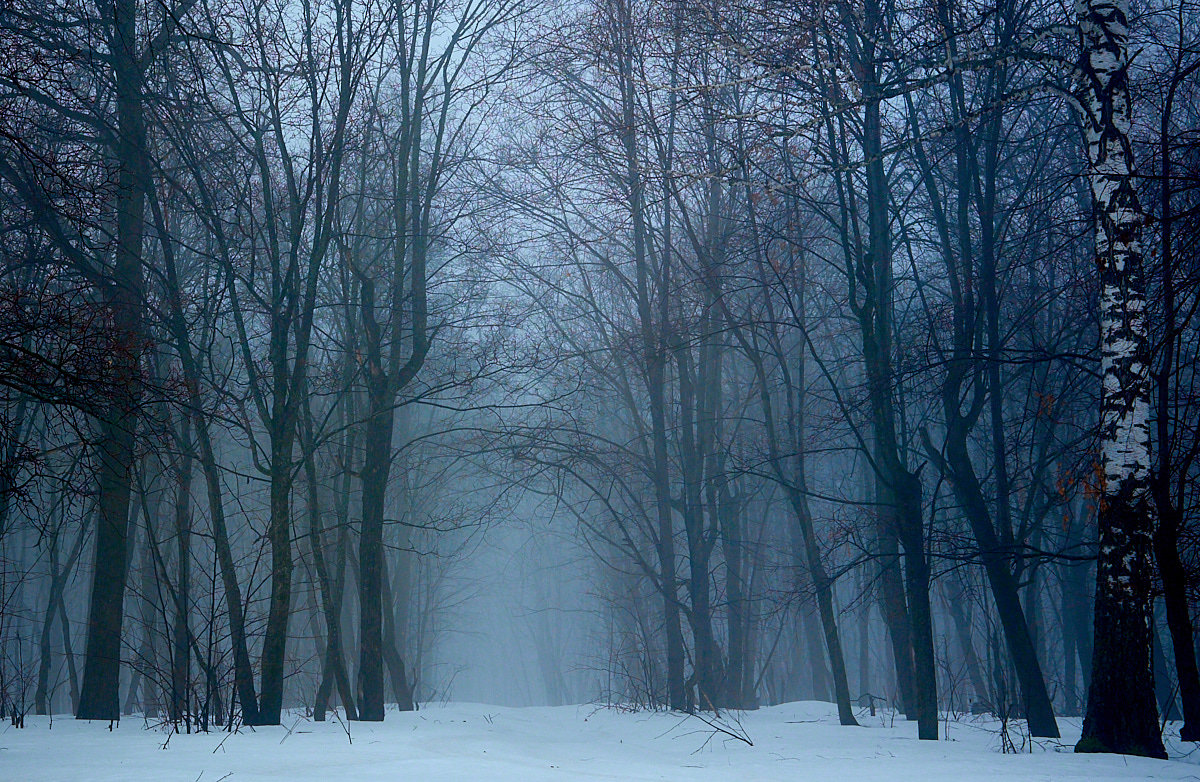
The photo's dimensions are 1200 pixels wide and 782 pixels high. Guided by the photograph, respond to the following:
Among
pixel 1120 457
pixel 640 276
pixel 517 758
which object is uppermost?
pixel 640 276

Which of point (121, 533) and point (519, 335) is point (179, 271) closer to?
point (519, 335)

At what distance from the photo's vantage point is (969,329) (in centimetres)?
979

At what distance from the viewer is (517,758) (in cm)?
654

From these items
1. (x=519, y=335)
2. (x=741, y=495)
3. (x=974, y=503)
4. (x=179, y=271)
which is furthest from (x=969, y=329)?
(x=179, y=271)

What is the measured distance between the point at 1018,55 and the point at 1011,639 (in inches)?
243

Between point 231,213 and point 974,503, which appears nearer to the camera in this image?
point 974,503

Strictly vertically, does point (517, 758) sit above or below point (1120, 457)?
A: below

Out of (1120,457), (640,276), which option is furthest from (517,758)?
(640,276)

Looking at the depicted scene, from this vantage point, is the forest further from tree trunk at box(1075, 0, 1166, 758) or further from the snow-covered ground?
the snow-covered ground

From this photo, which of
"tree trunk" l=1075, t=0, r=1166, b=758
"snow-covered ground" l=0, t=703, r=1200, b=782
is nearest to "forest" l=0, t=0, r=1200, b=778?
"tree trunk" l=1075, t=0, r=1166, b=758

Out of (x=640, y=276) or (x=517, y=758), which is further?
(x=640, y=276)

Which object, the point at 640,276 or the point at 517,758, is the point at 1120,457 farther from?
the point at 640,276

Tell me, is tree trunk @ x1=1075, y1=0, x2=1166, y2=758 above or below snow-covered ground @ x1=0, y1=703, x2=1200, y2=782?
above

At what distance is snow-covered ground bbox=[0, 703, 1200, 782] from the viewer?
5145 millimetres
